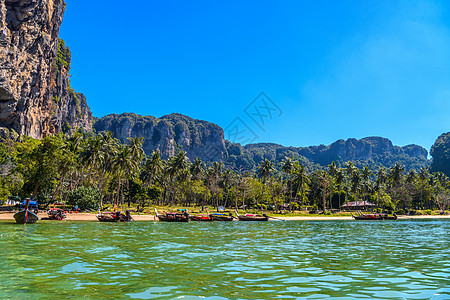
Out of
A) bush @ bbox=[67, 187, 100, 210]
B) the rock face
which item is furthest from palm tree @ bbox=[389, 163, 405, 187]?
the rock face

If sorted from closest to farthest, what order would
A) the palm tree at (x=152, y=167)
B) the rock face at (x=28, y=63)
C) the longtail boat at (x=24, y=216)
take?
the longtail boat at (x=24, y=216) → the rock face at (x=28, y=63) → the palm tree at (x=152, y=167)

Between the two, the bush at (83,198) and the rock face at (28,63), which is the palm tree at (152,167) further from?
the rock face at (28,63)

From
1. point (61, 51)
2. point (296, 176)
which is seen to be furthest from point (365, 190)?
point (61, 51)

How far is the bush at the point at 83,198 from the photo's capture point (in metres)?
68.2

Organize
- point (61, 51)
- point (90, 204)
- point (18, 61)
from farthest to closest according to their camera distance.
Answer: point (61, 51)
point (18, 61)
point (90, 204)

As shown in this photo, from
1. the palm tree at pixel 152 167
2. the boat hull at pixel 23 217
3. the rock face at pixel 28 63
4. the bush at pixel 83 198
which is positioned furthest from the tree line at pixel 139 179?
the boat hull at pixel 23 217

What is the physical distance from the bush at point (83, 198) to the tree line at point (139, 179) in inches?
8.1

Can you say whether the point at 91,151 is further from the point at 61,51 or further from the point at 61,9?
the point at 61,51

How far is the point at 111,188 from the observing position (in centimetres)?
10825

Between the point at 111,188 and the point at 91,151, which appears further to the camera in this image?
the point at 111,188

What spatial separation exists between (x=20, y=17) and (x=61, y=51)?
3395 inches

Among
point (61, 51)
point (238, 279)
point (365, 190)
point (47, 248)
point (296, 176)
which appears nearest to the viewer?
point (238, 279)

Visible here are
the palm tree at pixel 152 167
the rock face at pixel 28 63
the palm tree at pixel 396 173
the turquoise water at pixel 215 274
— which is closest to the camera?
the turquoise water at pixel 215 274

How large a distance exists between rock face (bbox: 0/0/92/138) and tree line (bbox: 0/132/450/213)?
1382 centimetres
